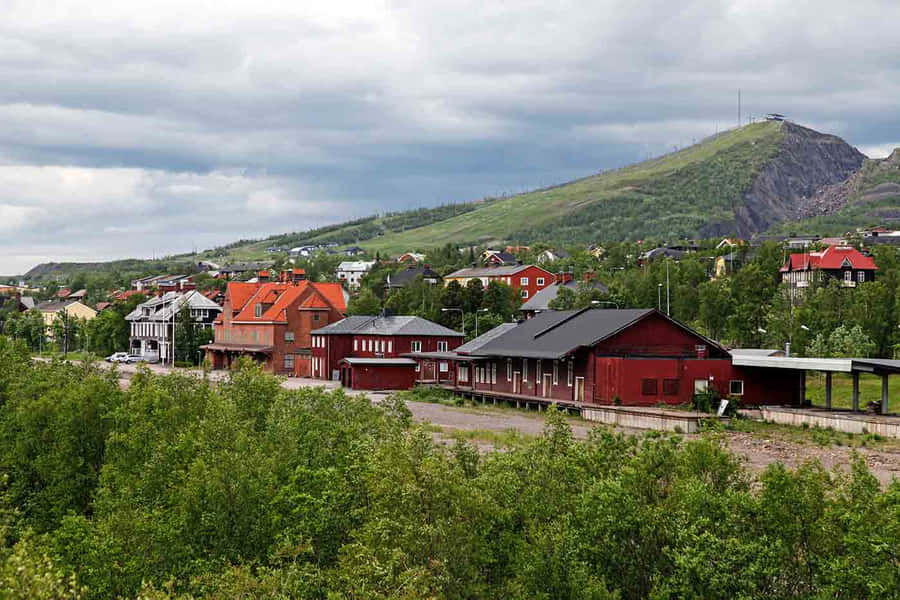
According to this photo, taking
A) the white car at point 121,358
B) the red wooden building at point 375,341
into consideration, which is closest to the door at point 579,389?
the red wooden building at point 375,341

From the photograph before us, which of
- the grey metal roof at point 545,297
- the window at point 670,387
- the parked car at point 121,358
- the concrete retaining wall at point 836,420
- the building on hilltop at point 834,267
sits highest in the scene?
the building on hilltop at point 834,267

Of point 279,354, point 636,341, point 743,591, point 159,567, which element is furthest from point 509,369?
point 743,591

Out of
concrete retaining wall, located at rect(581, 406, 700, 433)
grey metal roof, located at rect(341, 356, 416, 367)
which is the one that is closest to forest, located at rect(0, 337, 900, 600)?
concrete retaining wall, located at rect(581, 406, 700, 433)

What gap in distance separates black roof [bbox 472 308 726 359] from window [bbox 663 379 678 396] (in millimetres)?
3456

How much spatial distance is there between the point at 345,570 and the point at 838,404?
55.2 metres

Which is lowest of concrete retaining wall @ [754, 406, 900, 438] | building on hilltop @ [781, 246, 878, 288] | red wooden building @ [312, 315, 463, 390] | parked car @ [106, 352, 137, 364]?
parked car @ [106, 352, 137, 364]

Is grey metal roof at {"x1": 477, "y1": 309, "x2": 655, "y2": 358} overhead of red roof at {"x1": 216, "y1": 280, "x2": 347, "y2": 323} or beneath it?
beneath

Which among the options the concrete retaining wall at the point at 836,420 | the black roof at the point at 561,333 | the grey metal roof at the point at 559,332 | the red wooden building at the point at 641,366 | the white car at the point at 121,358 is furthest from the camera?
the white car at the point at 121,358

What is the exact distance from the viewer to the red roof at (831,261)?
129m

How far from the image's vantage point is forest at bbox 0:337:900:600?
928 inches

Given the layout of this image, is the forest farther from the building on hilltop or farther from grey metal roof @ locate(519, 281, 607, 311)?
grey metal roof @ locate(519, 281, 607, 311)

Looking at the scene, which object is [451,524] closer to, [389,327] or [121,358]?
[389,327]

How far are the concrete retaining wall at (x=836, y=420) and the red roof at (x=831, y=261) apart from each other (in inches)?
2753

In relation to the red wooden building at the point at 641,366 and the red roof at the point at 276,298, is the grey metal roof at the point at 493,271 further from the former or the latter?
the red wooden building at the point at 641,366
